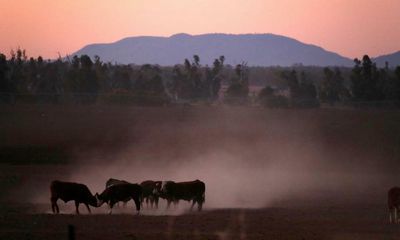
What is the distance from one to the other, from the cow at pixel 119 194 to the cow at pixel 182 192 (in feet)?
4.12

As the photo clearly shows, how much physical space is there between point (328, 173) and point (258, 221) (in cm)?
2359

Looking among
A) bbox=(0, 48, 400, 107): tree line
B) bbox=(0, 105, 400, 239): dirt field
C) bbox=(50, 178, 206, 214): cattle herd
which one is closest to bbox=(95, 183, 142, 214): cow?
bbox=(50, 178, 206, 214): cattle herd

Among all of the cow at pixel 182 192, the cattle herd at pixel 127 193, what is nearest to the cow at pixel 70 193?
the cattle herd at pixel 127 193

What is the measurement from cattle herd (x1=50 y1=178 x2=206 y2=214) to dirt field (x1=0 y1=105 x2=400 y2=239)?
0.63 meters

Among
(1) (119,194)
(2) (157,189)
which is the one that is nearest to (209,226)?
(1) (119,194)

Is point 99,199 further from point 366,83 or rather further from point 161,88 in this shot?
point 161,88

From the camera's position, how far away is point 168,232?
Result: 21984 mm

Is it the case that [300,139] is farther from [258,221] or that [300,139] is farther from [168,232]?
[168,232]

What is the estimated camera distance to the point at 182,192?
102 feet

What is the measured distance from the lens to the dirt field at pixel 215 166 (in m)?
23.7

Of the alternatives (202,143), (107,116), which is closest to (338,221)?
(202,143)

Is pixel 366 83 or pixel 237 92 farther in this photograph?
pixel 237 92

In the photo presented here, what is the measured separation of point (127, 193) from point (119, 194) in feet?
1.11

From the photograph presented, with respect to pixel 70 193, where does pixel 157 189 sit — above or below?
below
